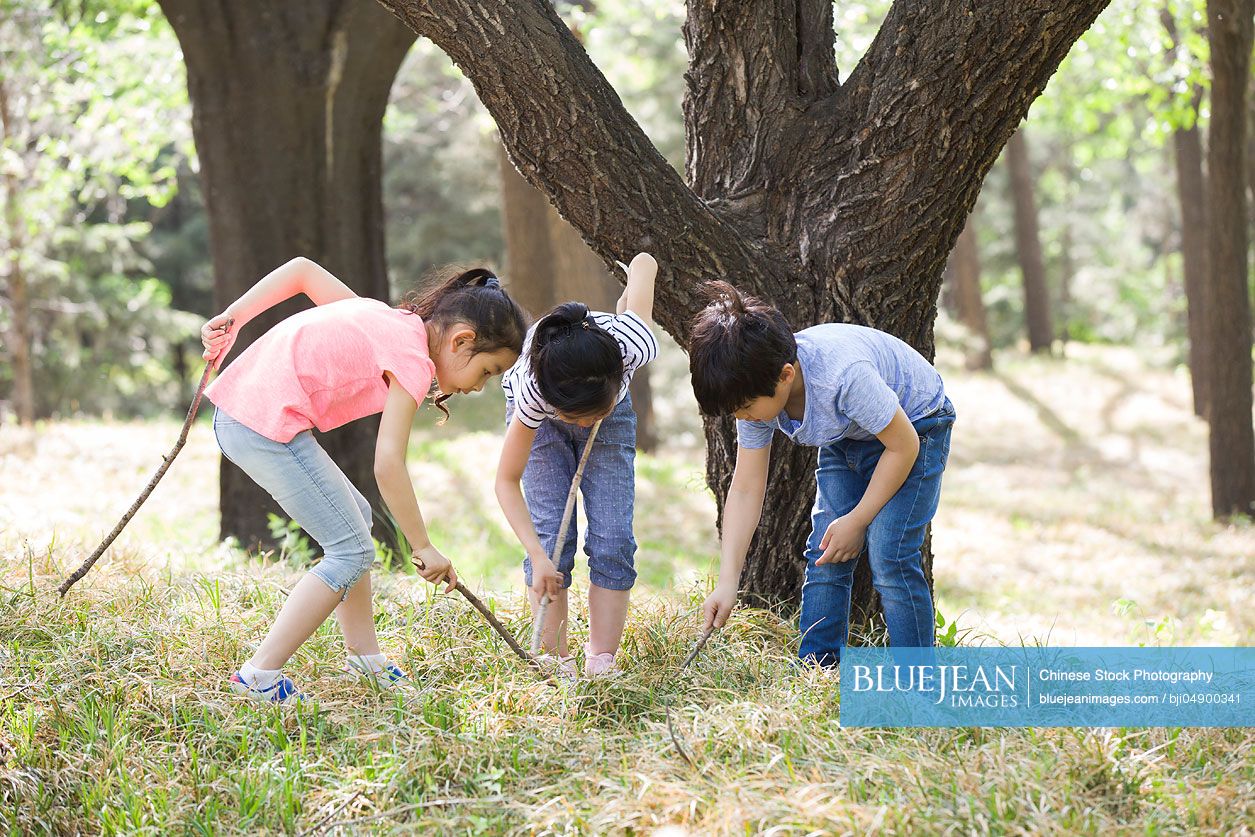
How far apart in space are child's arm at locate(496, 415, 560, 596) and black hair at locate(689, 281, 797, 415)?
55cm

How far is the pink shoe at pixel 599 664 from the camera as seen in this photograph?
330 cm

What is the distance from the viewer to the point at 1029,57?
134 inches

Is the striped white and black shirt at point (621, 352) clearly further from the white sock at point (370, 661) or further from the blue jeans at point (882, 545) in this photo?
the white sock at point (370, 661)

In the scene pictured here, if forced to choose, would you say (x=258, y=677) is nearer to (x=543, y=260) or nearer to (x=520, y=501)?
(x=520, y=501)

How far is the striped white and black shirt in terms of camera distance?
3186 mm

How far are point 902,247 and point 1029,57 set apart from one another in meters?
0.68

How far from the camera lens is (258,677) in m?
3.15

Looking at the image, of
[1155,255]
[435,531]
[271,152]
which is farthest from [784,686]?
[1155,255]

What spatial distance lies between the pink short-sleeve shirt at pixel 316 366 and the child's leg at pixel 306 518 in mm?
56

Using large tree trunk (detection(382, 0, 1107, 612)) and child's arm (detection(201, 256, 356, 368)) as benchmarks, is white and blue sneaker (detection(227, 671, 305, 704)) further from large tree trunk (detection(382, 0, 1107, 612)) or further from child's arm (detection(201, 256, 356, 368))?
large tree trunk (detection(382, 0, 1107, 612))

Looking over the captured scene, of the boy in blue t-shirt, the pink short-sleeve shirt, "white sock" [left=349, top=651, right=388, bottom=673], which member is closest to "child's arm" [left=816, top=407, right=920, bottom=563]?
the boy in blue t-shirt

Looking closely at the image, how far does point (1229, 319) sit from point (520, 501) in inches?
292

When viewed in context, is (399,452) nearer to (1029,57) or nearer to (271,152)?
(1029,57)

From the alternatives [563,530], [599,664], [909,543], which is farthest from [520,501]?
[909,543]
